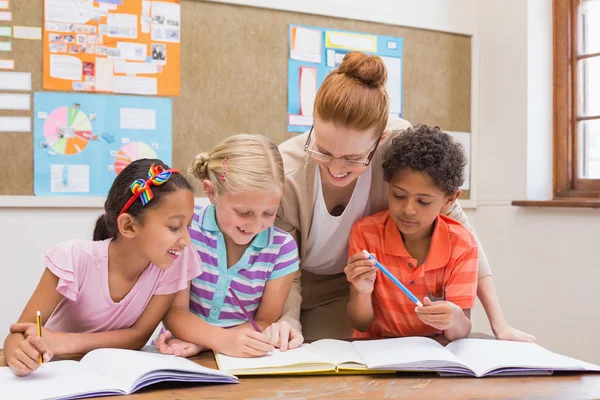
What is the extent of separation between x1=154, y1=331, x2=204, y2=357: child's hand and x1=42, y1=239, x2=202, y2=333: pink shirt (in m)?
0.11

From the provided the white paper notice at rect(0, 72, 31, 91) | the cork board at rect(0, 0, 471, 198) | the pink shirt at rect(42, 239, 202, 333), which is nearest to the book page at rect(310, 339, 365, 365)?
the pink shirt at rect(42, 239, 202, 333)

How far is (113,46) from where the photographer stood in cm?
232

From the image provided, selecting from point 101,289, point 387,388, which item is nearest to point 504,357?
point 387,388

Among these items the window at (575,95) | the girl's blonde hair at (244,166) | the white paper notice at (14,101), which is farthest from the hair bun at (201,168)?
the window at (575,95)

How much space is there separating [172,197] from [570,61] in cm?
218

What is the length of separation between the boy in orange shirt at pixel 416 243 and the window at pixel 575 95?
1.43 meters

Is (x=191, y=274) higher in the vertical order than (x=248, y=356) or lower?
higher

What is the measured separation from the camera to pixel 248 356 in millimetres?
1167

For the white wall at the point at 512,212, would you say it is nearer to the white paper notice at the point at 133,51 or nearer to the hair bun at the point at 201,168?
the white paper notice at the point at 133,51

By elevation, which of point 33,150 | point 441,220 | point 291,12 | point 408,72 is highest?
point 291,12

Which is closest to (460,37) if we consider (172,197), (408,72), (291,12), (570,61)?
(408,72)

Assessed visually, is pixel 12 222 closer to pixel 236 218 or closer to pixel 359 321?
pixel 236 218

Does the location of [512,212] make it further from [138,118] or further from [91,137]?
[91,137]

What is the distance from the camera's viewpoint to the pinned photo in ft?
7.82
